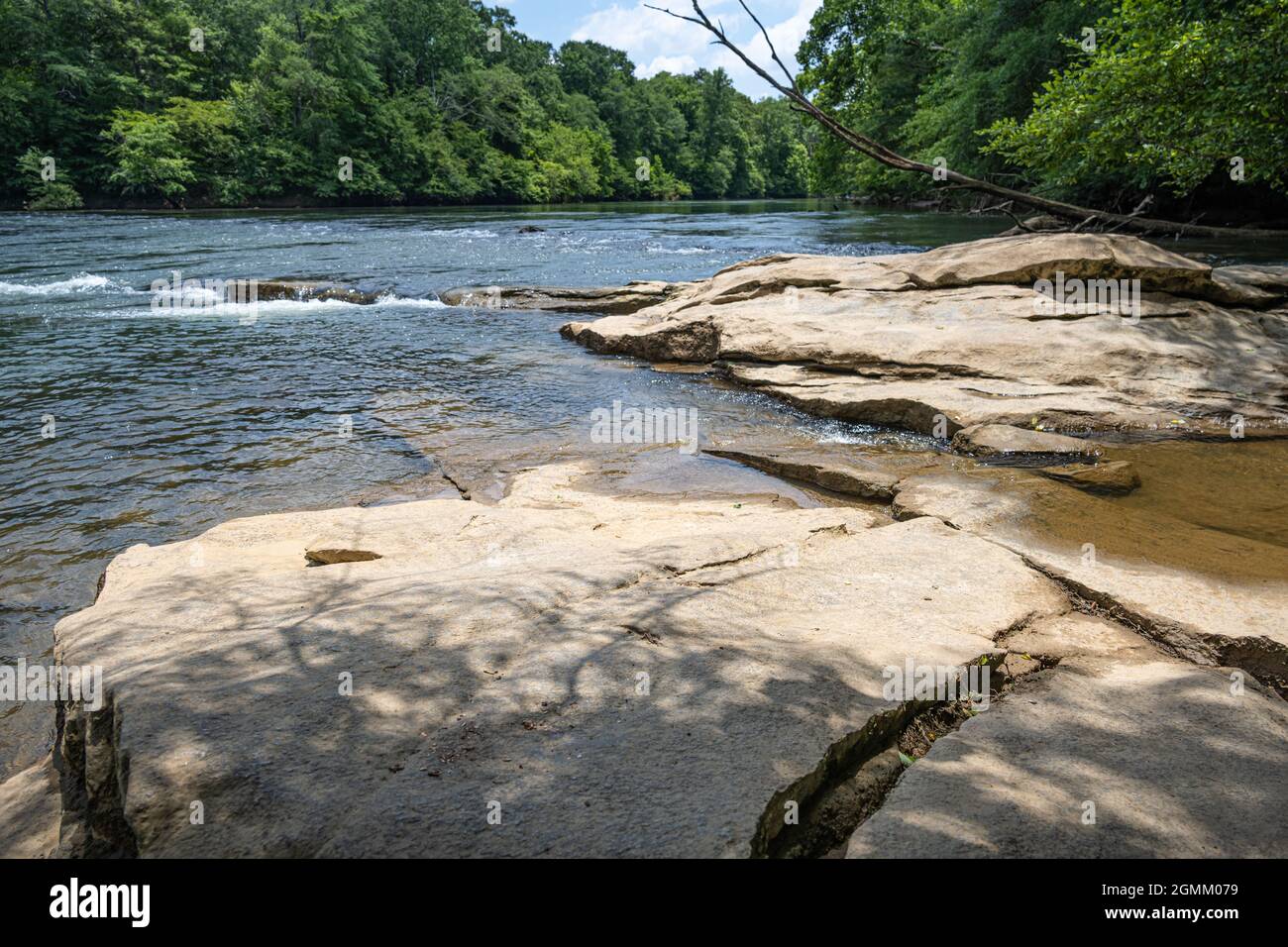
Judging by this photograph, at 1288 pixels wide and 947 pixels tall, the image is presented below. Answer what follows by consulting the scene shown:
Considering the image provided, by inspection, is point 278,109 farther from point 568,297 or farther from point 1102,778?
point 1102,778

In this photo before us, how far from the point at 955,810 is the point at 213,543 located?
4.23 meters

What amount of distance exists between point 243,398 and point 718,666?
25.9 feet

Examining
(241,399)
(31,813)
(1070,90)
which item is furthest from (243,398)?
(1070,90)

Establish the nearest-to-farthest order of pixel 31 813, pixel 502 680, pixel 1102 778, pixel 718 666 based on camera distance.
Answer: pixel 1102 778 < pixel 31 813 < pixel 502 680 < pixel 718 666

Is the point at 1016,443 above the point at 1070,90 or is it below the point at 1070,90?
below

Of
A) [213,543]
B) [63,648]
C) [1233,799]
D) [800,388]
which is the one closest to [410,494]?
[213,543]

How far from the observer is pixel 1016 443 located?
250 inches

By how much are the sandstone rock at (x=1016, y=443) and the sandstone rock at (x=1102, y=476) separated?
0.43 meters

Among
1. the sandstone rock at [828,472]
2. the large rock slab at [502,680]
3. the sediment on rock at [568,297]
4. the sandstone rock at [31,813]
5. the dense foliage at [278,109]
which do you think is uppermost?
the dense foliage at [278,109]

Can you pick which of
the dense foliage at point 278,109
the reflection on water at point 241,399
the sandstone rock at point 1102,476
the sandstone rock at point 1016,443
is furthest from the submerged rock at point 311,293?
the dense foliage at point 278,109

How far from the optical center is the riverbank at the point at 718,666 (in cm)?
200

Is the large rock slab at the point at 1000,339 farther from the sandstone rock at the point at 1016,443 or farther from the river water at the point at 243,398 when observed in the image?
the river water at the point at 243,398

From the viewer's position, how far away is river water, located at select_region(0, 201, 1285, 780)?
17.9 ft

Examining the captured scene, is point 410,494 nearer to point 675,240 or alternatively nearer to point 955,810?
point 955,810
